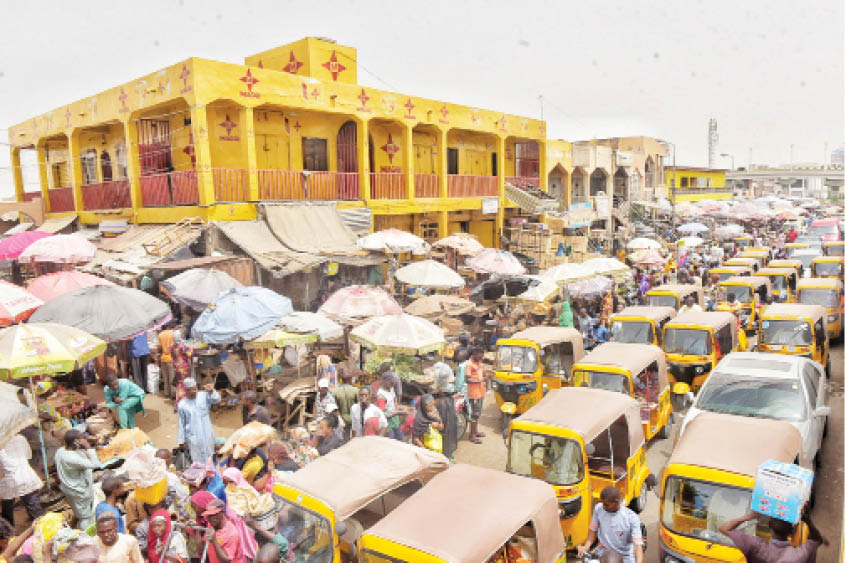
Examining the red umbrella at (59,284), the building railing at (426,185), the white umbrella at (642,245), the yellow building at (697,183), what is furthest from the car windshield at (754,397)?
the yellow building at (697,183)

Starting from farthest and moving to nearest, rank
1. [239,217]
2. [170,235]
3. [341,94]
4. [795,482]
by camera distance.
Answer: [341,94] < [239,217] < [170,235] < [795,482]

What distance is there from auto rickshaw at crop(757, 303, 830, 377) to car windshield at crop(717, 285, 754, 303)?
11.4 ft

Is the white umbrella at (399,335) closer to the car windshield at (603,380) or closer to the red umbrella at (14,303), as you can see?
the car windshield at (603,380)

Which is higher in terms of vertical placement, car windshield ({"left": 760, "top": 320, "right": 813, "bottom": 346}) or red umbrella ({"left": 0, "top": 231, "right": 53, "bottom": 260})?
red umbrella ({"left": 0, "top": 231, "right": 53, "bottom": 260})

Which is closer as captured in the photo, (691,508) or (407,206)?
(691,508)

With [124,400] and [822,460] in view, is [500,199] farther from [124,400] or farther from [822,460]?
[124,400]

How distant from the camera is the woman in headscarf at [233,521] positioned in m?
5.42

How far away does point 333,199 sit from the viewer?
1939 cm

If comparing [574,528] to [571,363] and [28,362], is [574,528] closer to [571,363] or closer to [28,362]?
[571,363]

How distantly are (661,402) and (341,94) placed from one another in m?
13.9

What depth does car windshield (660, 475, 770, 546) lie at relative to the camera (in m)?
5.55

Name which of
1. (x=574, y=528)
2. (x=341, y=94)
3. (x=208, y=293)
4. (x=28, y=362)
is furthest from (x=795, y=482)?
(x=341, y=94)

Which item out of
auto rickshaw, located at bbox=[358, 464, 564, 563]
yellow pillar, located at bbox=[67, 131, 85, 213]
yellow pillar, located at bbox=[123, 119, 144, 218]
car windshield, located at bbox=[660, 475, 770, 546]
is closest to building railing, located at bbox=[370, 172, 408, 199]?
yellow pillar, located at bbox=[123, 119, 144, 218]

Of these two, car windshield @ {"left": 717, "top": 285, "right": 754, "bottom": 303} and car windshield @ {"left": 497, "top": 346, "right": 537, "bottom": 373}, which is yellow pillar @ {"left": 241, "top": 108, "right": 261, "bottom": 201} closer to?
car windshield @ {"left": 497, "top": 346, "right": 537, "bottom": 373}
